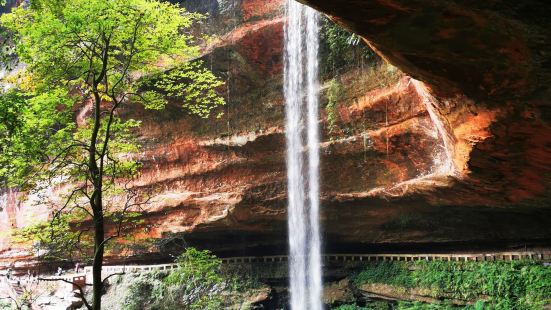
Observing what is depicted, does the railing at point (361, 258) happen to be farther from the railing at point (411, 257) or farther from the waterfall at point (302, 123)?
the waterfall at point (302, 123)

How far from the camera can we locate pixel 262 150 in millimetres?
15078

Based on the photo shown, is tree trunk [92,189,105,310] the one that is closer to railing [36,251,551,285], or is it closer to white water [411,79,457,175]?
white water [411,79,457,175]

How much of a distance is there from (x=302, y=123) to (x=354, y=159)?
2064 millimetres

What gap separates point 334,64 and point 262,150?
367 centimetres

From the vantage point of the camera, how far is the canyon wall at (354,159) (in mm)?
8258

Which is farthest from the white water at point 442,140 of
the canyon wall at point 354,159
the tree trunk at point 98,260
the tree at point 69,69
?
the tree trunk at point 98,260

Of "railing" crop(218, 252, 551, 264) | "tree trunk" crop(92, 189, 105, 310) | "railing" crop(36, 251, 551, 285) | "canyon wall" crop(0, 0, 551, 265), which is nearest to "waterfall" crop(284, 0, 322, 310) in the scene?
"canyon wall" crop(0, 0, 551, 265)

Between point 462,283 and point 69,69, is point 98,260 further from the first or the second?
point 462,283

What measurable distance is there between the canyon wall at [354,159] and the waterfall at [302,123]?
13.5 inches

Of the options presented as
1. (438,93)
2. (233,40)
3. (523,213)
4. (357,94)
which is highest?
(233,40)

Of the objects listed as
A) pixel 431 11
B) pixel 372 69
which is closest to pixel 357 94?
pixel 372 69

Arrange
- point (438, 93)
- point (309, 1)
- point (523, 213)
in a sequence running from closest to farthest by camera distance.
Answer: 1. point (309, 1)
2. point (438, 93)
3. point (523, 213)

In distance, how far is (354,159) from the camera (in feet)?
44.8

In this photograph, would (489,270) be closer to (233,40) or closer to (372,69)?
(372,69)
